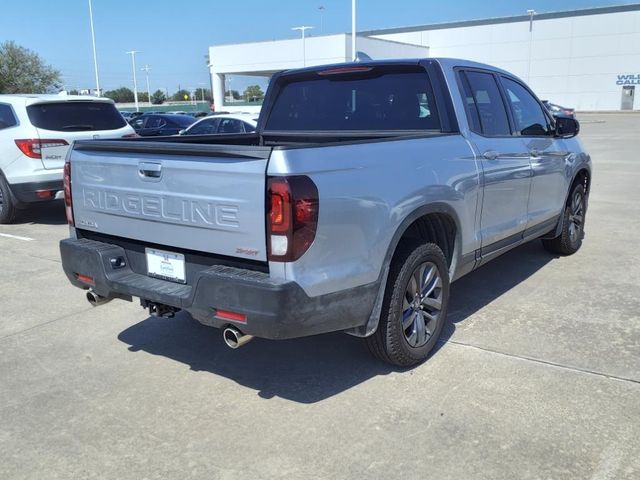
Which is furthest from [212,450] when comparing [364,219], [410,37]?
[410,37]

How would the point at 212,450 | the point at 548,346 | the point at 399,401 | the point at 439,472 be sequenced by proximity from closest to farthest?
the point at 439,472, the point at 212,450, the point at 399,401, the point at 548,346

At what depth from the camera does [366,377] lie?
3779 mm

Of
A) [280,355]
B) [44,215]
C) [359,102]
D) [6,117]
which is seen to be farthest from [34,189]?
[280,355]

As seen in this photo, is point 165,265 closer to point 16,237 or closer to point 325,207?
point 325,207

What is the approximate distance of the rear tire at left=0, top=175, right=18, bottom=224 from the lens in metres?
8.63

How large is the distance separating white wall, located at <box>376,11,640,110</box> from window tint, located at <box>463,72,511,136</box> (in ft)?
196

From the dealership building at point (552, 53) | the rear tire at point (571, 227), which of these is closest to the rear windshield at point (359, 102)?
the rear tire at point (571, 227)

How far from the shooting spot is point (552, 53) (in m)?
60.2

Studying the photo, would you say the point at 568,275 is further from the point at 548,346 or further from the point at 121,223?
the point at 121,223

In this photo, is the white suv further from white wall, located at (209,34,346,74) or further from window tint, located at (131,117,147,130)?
white wall, located at (209,34,346,74)

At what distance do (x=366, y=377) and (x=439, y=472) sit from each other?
1036 millimetres

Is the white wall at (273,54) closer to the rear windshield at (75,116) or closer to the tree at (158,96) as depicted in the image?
the rear windshield at (75,116)

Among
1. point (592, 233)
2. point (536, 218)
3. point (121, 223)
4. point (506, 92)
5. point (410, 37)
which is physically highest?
point (410, 37)

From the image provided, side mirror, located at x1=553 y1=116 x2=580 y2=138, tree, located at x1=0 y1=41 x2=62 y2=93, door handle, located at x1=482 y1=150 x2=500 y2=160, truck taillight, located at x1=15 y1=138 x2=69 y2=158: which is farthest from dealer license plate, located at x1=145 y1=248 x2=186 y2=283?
tree, located at x1=0 y1=41 x2=62 y2=93
